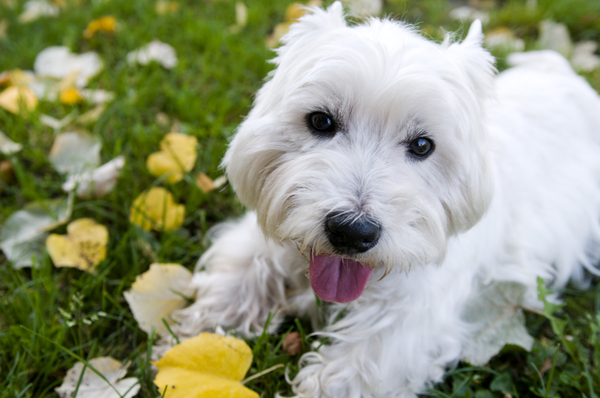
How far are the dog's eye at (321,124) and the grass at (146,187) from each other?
3.21 ft

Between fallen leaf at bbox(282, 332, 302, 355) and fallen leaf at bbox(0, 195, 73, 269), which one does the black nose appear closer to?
fallen leaf at bbox(282, 332, 302, 355)

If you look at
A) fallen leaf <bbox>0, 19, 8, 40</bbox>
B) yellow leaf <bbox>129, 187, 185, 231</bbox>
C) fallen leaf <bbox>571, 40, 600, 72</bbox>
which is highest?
fallen leaf <bbox>571, 40, 600, 72</bbox>

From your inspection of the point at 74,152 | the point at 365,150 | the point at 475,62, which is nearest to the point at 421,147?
the point at 365,150

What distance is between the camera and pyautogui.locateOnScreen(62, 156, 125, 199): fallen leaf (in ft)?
9.41

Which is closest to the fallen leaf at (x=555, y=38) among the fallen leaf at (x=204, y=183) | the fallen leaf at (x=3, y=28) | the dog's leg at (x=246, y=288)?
the fallen leaf at (x=204, y=183)

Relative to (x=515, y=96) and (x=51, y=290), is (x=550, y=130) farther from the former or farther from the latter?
(x=51, y=290)

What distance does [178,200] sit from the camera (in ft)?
9.84

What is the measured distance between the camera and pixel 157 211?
278 centimetres

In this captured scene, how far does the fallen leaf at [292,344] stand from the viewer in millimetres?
2299

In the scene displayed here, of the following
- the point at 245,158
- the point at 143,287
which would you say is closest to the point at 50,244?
the point at 143,287

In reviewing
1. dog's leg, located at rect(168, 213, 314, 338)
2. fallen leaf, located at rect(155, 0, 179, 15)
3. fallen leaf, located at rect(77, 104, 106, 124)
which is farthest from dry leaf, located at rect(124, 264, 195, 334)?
fallen leaf, located at rect(155, 0, 179, 15)

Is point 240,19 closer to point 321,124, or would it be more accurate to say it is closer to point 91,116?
point 91,116

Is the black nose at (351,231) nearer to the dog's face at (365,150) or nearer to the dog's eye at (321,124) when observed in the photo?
the dog's face at (365,150)

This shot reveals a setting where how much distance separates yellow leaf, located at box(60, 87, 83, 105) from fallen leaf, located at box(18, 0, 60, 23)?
1.49 m
